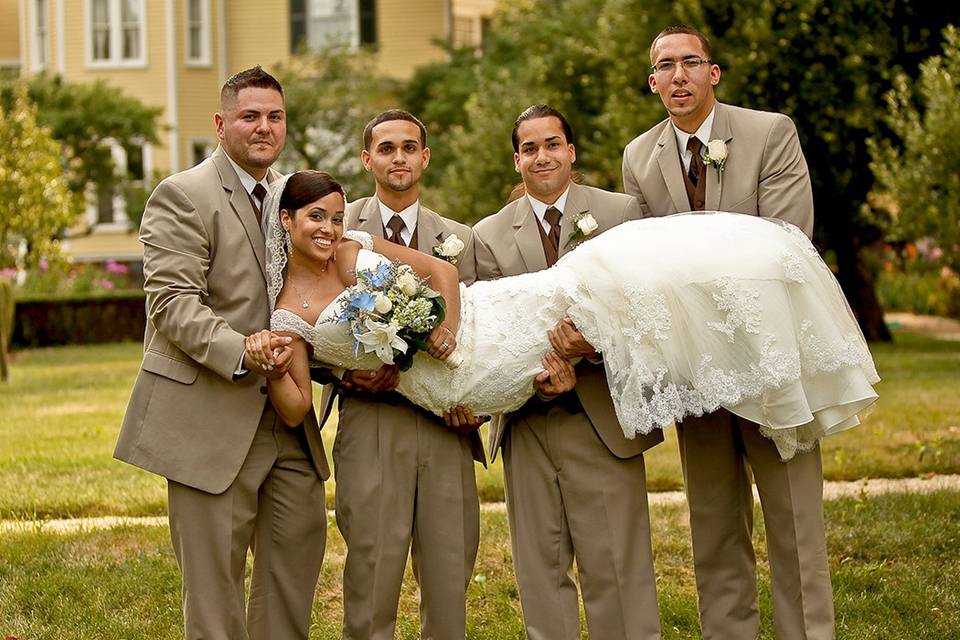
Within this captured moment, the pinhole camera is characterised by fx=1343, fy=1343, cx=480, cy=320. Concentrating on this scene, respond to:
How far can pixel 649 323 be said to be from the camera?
16.3 ft

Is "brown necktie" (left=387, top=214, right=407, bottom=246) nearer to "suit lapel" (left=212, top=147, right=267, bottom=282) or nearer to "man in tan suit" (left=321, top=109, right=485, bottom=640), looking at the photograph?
"man in tan suit" (left=321, top=109, right=485, bottom=640)

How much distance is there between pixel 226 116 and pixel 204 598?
1.85 m

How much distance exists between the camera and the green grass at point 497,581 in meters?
6.43

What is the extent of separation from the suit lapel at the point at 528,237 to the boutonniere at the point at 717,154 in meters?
0.75

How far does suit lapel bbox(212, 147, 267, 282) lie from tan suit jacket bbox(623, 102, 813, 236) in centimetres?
164

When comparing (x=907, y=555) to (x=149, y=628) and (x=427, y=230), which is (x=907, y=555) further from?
(x=149, y=628)

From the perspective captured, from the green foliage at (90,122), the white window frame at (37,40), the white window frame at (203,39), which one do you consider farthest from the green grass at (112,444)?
the white window frame at (37,40)

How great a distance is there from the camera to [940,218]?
13.7 m

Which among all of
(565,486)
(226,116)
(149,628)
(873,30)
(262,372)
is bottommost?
(149,628)

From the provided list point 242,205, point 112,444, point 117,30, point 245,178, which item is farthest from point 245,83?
point 117,30

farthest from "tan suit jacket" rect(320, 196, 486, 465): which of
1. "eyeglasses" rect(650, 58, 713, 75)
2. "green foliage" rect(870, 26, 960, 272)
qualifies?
"green foliage" rect(870, 26, 960, 272)

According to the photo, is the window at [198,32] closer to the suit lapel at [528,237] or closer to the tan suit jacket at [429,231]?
the tan suit jacket at [429,231]

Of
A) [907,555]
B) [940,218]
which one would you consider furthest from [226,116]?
[940,218]

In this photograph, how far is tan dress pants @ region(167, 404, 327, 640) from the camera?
16.6 feet
